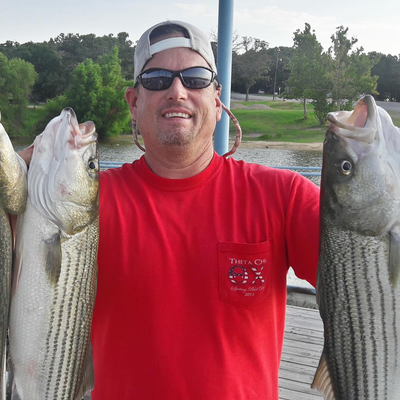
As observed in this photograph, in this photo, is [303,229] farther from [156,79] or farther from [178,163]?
[156,79]

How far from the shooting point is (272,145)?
35.1 m

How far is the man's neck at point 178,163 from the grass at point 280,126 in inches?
1357

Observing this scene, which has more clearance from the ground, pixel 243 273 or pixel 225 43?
pixel 225 43

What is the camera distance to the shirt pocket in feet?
6.78

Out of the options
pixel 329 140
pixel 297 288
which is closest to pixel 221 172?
pixel 329 140

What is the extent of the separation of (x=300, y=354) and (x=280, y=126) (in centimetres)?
4433

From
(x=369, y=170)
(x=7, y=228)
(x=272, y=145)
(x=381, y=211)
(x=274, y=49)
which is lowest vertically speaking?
(x=272, y=145)

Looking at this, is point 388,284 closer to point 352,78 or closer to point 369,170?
point 369,170

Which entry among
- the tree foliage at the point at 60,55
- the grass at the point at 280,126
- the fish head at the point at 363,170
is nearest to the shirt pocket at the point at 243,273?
the fish head at the point at 363,170

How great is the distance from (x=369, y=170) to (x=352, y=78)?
49.1m

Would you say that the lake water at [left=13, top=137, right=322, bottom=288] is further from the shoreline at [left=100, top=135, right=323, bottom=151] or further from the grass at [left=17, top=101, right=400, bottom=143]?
the grass at [left=17, top=101, right=400, bottom=143]

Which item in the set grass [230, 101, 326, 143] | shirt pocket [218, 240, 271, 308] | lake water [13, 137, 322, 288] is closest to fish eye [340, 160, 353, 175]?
shirt pocket [218, 240, 271, 308]

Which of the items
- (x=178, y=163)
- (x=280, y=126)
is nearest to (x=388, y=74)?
(x=280, y=126)

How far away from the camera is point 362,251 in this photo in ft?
5.84
